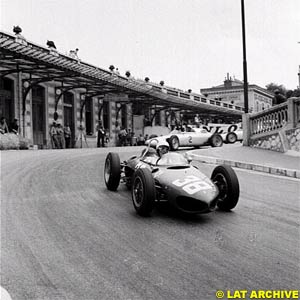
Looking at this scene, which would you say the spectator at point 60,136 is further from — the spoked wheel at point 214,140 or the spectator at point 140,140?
the spectator at point 140,140

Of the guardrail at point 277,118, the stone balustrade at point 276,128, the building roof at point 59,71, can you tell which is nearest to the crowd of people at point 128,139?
the building roof at point 59,71

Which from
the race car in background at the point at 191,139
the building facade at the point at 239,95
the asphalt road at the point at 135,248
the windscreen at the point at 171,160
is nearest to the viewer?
the asphalt road at the point at 135,248

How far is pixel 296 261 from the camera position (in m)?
4.05

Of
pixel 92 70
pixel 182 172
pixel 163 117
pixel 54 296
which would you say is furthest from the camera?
pixel 163 117

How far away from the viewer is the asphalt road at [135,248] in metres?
3.47

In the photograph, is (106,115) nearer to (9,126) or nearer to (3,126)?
(9,126)

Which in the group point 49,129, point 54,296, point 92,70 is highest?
point 92,70

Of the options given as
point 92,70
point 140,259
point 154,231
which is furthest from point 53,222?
point 92,70

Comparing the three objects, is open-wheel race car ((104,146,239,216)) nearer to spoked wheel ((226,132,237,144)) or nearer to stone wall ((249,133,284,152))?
stone wall ((249,133,284,152))

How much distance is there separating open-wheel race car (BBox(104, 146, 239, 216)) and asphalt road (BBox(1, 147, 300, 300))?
21 centimetres

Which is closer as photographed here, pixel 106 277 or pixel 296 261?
pixel 106 277

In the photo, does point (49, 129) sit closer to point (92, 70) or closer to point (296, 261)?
point (92, 70)

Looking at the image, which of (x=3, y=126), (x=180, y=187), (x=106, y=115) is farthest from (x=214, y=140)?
(x=180, y=187)

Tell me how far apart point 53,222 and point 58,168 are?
5440mm
